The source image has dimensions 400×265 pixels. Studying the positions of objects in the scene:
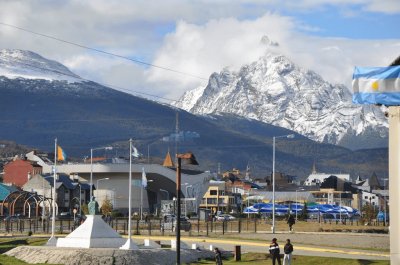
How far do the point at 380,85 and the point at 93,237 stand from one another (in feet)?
133

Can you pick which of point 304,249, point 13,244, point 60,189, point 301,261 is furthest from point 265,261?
point 60,189

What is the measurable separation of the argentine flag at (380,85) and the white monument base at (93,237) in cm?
3956

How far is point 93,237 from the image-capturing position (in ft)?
195

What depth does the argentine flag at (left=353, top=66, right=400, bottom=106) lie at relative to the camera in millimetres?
20891

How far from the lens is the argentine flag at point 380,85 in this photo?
20.9 metres

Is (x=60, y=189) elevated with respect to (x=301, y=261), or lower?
elevated

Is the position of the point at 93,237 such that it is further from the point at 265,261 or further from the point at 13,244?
the point at 13,244

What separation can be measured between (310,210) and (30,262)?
11933cm

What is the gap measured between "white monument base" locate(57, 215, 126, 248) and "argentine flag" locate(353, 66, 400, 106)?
130ft

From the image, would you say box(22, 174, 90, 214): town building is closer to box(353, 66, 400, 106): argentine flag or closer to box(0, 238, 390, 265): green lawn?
box(0, 238, 390, 265): green lawn

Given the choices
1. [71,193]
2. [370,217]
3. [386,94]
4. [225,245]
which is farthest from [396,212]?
[71,193]

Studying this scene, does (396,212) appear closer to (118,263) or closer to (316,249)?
(118,263)

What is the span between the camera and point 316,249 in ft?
225

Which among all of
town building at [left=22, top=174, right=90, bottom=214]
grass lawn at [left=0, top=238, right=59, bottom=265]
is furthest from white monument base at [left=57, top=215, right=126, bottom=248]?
town building at [left=22, top=174, right=90, bottom=214]
